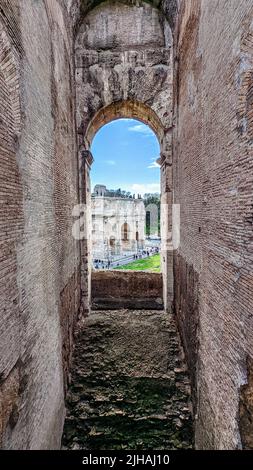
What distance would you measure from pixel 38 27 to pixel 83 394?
19.3 feet

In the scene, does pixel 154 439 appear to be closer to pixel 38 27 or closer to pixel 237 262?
pixel 237 262

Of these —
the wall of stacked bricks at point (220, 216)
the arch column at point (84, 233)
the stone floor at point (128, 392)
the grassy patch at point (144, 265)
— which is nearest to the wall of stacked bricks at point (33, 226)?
the stone floor at point (128, 392)

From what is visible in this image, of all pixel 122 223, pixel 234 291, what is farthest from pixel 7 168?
pixel 122 223

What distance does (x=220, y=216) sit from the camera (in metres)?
3.34

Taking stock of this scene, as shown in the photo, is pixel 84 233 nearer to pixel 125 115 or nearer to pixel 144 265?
pixel 125 115

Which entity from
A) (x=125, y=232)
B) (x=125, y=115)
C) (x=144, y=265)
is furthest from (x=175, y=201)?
(x=125, y=232)

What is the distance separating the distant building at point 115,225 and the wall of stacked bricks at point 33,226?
628 inches

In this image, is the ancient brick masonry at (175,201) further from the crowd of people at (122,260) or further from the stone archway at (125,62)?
the crowd of people at (122,260)

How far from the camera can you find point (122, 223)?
917 inches

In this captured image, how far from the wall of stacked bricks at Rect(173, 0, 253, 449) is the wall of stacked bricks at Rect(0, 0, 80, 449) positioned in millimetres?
2206

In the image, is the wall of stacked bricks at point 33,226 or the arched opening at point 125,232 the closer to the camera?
the wall of stacked bricks at point 33,226

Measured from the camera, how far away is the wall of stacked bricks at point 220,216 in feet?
8.59

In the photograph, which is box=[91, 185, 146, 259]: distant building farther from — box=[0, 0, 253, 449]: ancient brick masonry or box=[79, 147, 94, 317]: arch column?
box=[0, 0, 253, 449]: ancient brick masonry
